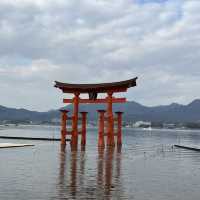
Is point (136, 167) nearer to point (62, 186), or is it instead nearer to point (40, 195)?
point (62, 186)

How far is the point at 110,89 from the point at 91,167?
19.7 meters

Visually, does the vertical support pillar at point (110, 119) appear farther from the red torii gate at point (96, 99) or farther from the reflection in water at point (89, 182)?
the reflection in water at point (89, 182)

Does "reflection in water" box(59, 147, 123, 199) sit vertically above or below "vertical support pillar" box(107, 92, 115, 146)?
below

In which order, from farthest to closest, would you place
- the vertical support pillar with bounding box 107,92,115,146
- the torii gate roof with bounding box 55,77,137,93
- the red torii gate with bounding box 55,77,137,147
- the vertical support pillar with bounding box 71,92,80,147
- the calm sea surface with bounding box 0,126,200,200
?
the vertical support pillar with bounding box 71,92,80,147 < the vertical support pillar with bounding box 107,92,115,146 < the red torii gate with bounding box 55,77,137,147 < the torii gate roof with bounding box 55,77,137,93 < the calm sea surface with bounding box 0,126,200,200

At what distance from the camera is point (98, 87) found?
152 feet

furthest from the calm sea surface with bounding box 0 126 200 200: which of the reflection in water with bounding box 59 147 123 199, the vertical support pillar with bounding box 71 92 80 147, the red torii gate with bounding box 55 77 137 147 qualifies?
the vertical support pillar with bounding box 71 92 80 147

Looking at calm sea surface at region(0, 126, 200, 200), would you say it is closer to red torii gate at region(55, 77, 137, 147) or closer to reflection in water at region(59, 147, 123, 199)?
reflection in water at region(59, 147, 123, 199)

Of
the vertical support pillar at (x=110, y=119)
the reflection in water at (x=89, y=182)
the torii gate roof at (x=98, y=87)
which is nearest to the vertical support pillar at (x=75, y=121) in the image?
the torii gate roof at (x=98, y=87)

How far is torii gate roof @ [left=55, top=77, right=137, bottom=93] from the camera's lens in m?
44.4

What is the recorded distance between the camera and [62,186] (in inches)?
749

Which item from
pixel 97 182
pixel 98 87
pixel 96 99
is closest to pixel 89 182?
pixel 97 182

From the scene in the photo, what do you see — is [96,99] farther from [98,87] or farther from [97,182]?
[97,182]

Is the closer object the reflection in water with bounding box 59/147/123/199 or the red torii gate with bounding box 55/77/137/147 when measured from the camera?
the reflection in water with bounding box 59/147/123/199

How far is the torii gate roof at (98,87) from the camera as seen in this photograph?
4440cm
